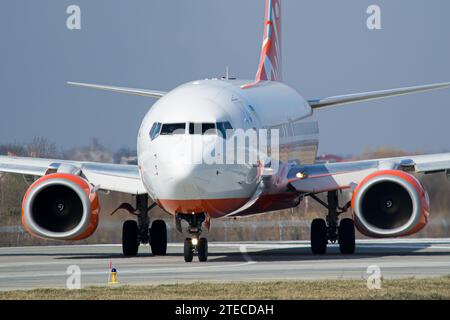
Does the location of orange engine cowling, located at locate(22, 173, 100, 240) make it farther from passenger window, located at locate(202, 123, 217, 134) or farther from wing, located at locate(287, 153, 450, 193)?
wing, located at locate(287, 153, 450, 193)

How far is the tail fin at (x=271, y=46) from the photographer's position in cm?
3833

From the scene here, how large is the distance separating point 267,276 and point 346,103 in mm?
12862

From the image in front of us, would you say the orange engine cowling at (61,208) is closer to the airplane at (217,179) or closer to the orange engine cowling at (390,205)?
the airplane at (217,179)

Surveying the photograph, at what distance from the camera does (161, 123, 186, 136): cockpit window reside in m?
26.1

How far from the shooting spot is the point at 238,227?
4288 centimetres

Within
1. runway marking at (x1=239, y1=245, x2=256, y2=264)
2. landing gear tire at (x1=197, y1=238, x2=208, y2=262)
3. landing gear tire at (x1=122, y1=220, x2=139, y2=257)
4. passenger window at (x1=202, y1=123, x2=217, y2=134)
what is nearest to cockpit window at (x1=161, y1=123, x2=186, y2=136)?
passenger window at (x1=202, y1=123, x2=217, y2=134)

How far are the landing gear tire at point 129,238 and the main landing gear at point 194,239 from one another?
13.5 ft

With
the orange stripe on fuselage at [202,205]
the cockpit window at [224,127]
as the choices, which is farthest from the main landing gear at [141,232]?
the cockpit window at [224,127]

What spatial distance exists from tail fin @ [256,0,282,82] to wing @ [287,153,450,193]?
6796 millimetres

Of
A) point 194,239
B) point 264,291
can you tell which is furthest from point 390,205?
point 264,291

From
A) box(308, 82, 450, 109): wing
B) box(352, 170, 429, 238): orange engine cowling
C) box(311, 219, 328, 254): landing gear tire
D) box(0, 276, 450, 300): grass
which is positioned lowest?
box(0, 276, 450, 300): grass
